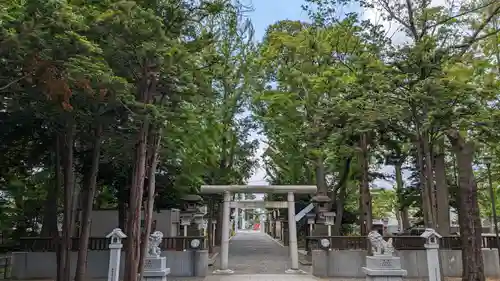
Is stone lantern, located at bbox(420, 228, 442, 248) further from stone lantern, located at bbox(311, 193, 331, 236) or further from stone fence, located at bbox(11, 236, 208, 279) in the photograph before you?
stone fence, located at bbox(11, 236, 208, 279)

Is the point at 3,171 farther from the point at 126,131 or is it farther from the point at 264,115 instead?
the point at 264,115

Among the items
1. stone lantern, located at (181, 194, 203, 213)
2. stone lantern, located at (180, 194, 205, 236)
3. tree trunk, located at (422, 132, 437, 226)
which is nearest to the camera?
tree trunk, located at (422, 132, 437, 226)

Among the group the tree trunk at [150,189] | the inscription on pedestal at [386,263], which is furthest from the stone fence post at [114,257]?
the inscription on pedestal at [386,263]

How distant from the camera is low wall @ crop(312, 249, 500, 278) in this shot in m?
13.2

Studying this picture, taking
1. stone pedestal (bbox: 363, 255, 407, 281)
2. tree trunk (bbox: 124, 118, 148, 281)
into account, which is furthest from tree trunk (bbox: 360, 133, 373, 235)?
tree trunk (bbox: 124, 118, 148, 281)

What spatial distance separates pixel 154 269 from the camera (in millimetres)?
10883

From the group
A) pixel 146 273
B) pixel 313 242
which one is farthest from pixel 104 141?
pixel 313 242

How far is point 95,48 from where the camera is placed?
6.00 m

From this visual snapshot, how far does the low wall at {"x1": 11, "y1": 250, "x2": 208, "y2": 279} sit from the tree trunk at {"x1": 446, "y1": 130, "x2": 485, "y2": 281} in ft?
25.1

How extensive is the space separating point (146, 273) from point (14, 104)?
5.15 m

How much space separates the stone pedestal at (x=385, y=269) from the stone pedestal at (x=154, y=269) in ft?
17.9

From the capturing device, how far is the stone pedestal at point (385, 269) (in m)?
10.9

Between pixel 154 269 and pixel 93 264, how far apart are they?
3525 millimetres

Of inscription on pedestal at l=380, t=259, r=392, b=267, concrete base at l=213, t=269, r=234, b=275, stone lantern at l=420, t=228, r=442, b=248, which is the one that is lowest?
concrete base at l=213, t=269, r=234, b=275
